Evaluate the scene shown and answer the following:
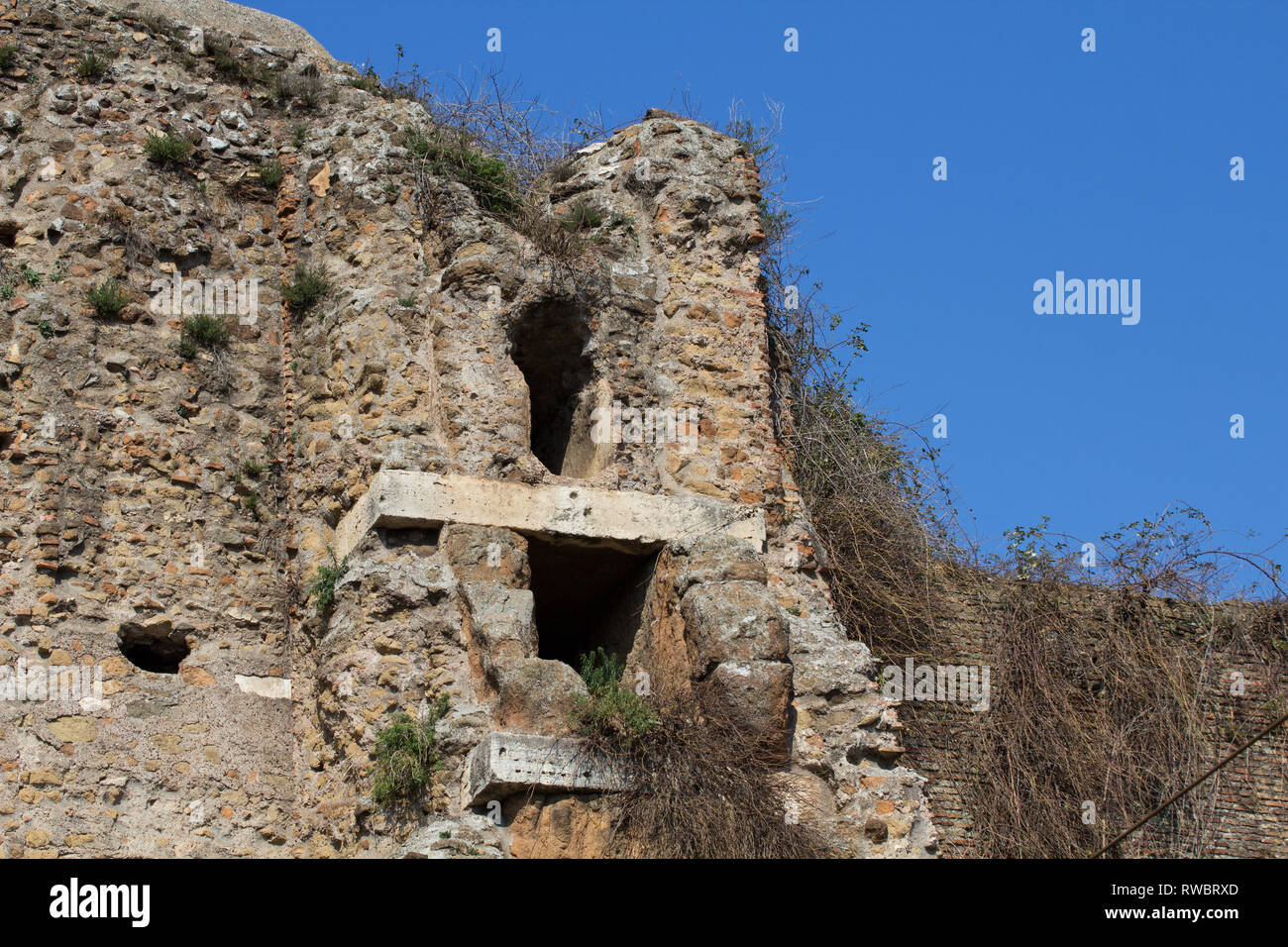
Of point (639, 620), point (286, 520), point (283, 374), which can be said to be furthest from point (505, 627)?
point (283, 374)

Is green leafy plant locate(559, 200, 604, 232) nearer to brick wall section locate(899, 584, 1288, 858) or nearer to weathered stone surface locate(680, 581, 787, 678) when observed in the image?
weathered stone surface locate(680, 581, 787, 678)

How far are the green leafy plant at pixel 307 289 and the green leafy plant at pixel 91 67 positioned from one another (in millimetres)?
1848

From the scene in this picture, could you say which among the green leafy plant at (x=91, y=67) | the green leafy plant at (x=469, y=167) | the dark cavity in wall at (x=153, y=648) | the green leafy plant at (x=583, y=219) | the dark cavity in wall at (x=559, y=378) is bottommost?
the dark cavity in wall at (x=153, y=648)

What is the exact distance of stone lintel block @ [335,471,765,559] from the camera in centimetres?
962

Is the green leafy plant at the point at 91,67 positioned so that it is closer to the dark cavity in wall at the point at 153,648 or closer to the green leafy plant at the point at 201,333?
the green leafy plant at the point at 201,333

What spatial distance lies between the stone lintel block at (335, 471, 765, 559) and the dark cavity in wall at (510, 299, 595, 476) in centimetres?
51

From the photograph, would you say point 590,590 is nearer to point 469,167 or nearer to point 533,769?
point 533,769

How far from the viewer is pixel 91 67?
11.1 m

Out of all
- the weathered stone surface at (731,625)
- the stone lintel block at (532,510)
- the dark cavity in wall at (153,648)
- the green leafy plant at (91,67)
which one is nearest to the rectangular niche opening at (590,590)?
the stone lintel block at (532,510)

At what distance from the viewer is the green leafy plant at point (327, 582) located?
9.67 metres

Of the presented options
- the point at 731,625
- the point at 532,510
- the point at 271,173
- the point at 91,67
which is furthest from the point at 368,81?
the point at 731,625

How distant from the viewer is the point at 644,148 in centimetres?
1155

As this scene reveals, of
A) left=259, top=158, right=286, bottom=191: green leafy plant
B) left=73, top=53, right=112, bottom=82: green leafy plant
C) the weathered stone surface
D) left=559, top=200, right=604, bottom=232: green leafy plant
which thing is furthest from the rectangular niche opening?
left=73, top=53, right=112, bottom=82: green leafy plant
